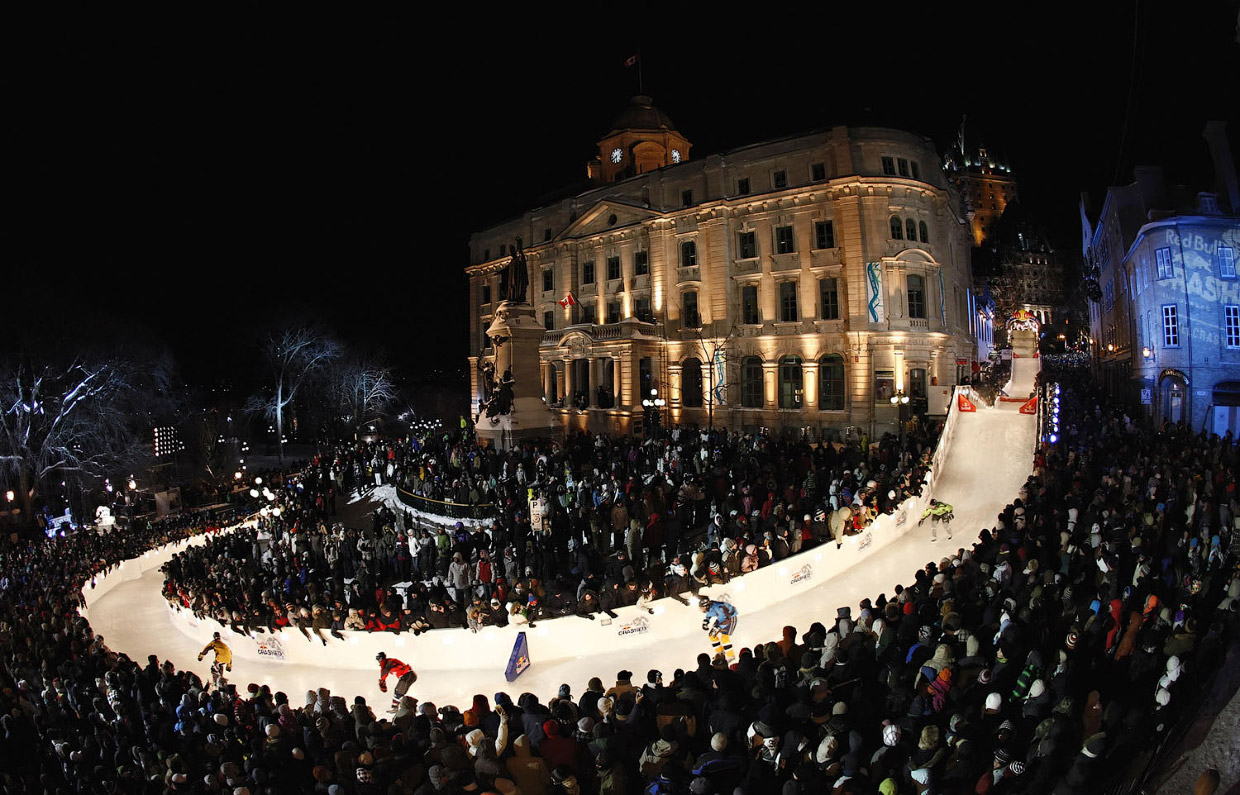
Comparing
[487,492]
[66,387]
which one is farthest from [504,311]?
[66,387]

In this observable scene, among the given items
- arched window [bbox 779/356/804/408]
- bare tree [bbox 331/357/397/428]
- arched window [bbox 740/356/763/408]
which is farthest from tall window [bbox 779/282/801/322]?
bare tree [bbox 331/357/397/428]

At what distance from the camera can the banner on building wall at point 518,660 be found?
37.6 feet

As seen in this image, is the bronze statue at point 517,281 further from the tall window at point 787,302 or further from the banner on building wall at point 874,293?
the banner on building wall at point 874,293

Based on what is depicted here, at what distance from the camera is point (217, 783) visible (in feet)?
24.3

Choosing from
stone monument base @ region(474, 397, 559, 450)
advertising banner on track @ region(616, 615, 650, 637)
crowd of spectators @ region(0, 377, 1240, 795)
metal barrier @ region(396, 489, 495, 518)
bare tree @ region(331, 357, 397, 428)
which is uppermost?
bare tree @ region(331, 357, 397, 428)

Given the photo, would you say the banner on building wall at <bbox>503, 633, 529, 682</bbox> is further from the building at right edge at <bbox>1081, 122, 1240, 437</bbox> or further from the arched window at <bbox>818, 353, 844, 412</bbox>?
the arched window at <bbox>818, 353, 844, 412</bbox>

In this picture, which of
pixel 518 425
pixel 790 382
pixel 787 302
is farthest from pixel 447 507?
pixel 787 302

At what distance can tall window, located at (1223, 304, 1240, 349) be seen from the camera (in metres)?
24.4

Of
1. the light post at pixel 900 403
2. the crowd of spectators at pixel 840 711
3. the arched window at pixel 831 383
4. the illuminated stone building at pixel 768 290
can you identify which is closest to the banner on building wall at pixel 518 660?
the crowd of spectators at pixel 840 711

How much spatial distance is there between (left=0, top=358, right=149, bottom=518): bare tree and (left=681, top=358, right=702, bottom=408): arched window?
97.2 feet

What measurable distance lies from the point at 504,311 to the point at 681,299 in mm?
15861

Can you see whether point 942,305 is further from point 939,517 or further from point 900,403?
point 939,517

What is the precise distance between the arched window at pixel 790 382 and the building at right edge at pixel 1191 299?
1486cm

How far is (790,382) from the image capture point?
35656 millimetres
